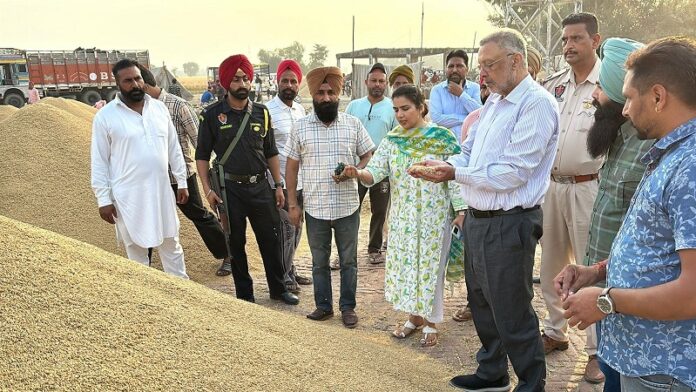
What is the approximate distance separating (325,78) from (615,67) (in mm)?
2178

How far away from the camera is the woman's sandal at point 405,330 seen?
3.80 m

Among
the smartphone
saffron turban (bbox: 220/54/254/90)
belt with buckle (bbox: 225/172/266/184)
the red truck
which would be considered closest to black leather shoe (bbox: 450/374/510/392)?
the smartphone

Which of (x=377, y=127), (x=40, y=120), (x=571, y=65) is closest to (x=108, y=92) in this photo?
(x=40, y=120)

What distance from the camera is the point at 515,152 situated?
2.46 m

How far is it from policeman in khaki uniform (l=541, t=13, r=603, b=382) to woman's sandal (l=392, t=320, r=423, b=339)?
914mm

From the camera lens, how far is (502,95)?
258 cm

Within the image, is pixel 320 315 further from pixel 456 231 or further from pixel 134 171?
pixel 134 171

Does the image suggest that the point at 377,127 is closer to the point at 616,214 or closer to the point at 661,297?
the point at 616,214

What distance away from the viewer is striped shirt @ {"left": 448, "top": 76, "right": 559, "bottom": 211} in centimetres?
246

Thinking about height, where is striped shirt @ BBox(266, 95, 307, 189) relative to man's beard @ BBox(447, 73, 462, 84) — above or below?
below

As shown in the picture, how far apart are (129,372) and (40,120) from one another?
663 cm

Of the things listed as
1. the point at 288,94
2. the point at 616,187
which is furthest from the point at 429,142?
the point at 288,94

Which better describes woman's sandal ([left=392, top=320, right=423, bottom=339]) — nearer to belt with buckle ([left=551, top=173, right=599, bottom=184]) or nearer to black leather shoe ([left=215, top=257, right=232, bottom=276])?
belt with buckle ([left=551, top=173, right=599, bottom=184])

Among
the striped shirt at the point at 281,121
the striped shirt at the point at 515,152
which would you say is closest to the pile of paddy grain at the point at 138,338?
the striped shirt at the point at 515,152
